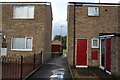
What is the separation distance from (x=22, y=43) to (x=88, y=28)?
20.7 ft

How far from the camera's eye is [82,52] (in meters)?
13.3

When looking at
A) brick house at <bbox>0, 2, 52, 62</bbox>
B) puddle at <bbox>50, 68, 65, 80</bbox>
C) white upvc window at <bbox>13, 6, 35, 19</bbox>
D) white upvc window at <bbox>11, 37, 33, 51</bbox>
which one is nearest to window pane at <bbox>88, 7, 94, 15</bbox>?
brick house at <bbox>0, 2, 52, 62</bbox>

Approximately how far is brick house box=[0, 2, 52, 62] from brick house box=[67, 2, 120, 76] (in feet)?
9.18

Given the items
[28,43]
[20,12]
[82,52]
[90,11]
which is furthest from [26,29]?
[90,11]

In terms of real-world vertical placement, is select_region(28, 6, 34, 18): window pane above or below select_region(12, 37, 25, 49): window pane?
above

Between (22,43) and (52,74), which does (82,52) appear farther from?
(22,43)

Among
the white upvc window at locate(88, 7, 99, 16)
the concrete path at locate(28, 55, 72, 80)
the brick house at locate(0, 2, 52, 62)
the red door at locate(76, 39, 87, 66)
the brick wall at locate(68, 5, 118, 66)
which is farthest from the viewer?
→ the brick house at locate(0, 2, 52, 62)

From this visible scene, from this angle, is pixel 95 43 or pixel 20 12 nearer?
pixel 95 43

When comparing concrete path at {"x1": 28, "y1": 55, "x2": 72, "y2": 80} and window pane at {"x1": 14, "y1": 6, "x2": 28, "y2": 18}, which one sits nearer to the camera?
concrete path at {"x1": 28, "y1": 55, "x2": 72, "y2": 80}

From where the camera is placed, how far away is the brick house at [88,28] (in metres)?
13.3

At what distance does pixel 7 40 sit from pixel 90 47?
7.75 m

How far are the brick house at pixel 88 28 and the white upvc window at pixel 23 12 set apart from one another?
3.74m

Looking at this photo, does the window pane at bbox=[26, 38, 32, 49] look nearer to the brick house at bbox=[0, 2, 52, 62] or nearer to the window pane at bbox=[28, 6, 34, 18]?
the brick house at bbox=[0, 2, 52, 62]

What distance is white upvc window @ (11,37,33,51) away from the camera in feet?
47.6
